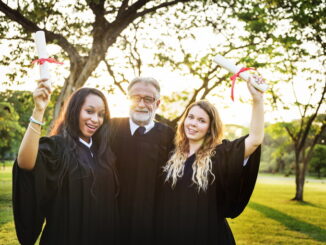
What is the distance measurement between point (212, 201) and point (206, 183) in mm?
191

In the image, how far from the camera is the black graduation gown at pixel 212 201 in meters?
3.61

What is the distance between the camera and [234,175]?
3617mm

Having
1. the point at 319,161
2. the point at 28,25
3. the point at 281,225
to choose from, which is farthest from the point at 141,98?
the point at 319,161

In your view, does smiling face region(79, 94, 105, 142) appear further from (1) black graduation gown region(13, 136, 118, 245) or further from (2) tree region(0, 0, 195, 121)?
(2) tree region(0, 0, 195, 121)

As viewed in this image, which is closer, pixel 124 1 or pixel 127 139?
pixel 127 139

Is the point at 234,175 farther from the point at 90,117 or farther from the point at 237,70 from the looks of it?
the point at 90,117

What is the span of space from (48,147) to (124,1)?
8.10 meters

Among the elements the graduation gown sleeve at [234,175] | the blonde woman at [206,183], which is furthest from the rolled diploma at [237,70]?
the graduation gown sleeve at [234,175]

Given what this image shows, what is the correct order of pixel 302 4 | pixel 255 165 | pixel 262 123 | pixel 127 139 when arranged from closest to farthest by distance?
pixel 262 123
pixel 255 165
pixel 127 139
pixel 302 4

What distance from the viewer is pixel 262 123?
133 inches

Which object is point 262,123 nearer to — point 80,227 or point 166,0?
point 80,227

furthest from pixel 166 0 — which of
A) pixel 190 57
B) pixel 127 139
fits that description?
pixel 127 139

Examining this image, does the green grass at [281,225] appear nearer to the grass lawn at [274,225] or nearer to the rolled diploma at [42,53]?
the grass lawn at [274,225]

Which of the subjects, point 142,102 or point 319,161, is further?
point 319,161
